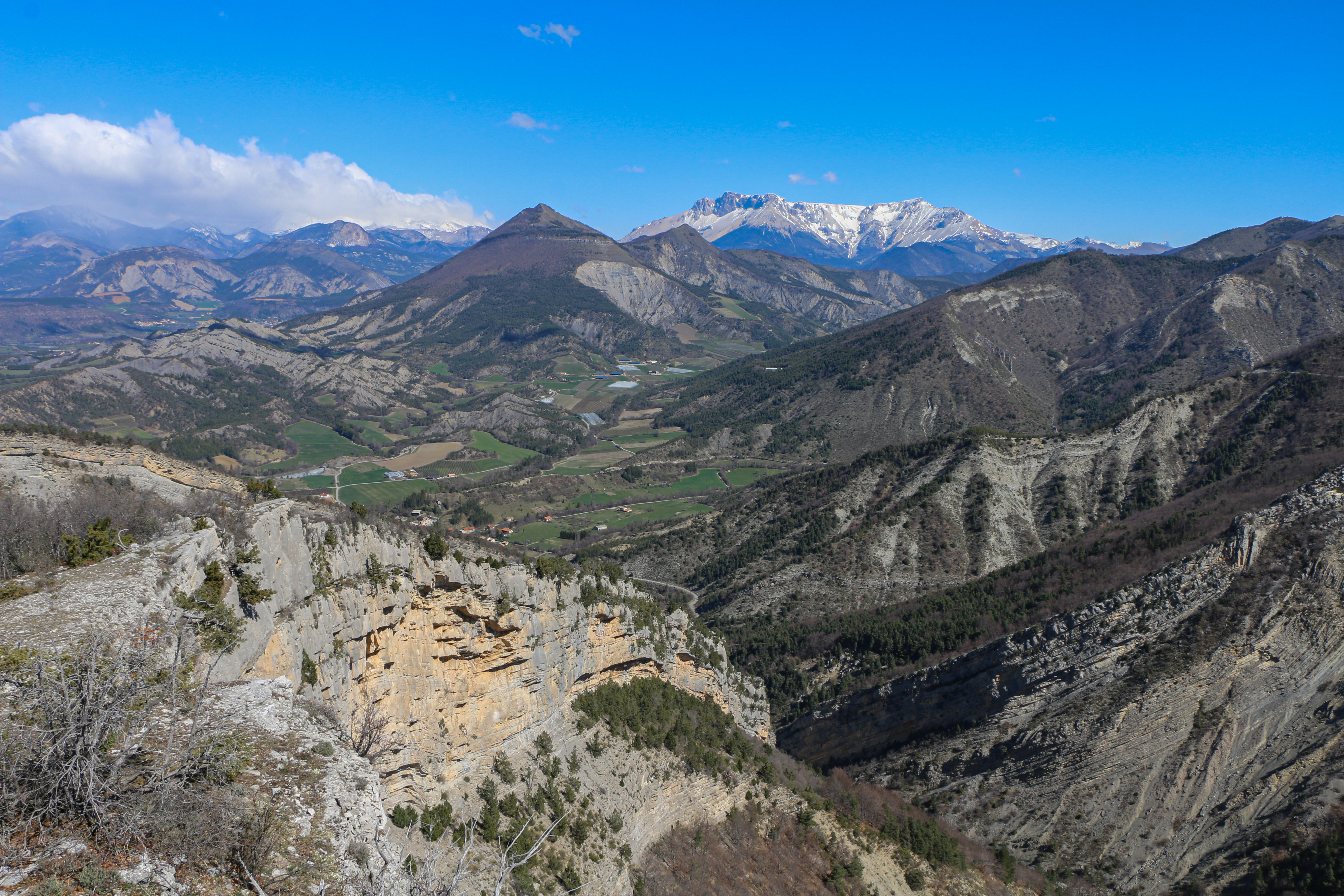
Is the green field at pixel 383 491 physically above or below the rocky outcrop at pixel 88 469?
below

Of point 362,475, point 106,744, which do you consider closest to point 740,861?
point 106,744

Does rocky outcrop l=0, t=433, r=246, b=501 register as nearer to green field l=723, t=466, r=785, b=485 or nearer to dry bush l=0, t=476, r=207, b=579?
dry bush l=0, t=476, r=207, b=579

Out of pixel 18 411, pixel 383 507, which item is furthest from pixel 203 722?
pixel 18 411

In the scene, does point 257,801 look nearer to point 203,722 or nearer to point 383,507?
point 203,722

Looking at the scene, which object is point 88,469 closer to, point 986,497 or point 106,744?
point 106,744

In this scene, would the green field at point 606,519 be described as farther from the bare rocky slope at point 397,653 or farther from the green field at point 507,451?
the bare rocky slope at point 397,653

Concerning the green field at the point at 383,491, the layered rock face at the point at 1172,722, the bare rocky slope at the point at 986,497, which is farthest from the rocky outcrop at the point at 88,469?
the green field at the point at 383,491

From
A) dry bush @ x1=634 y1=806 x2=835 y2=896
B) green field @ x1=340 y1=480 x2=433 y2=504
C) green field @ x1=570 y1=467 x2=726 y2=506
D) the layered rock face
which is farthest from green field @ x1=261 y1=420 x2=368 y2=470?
the layered rock face
